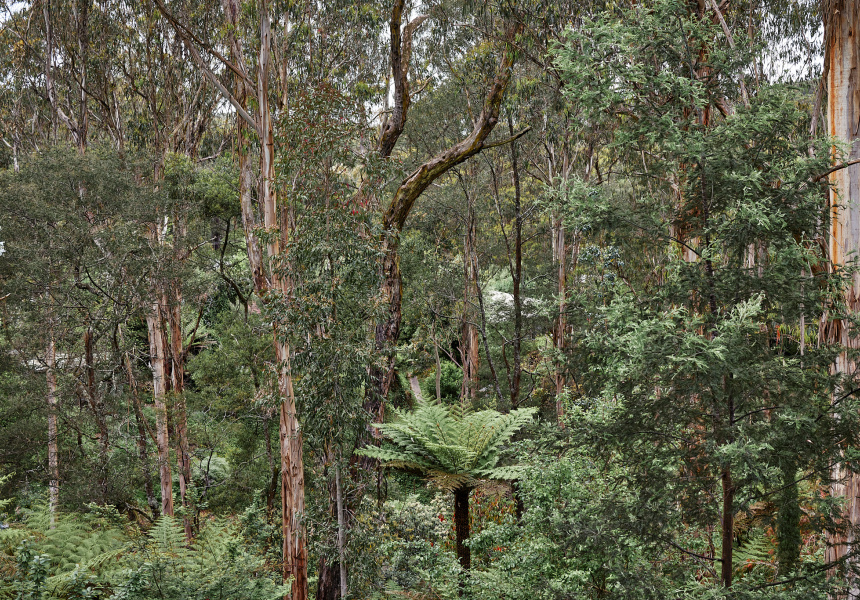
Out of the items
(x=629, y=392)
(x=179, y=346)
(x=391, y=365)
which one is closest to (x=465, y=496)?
(x=391, y=365)

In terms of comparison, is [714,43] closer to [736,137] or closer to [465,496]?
[736,137]

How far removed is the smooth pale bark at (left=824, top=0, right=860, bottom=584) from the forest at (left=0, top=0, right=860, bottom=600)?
2 centimetres

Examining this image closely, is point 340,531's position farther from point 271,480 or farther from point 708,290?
point 271,480

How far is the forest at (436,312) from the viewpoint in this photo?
3.10m

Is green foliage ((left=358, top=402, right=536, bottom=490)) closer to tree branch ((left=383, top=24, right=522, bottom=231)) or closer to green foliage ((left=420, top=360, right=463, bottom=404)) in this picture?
tree branch ((left=383, top=24, right=522, bottom=231))

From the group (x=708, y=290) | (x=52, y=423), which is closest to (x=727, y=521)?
(x=708, y=290)

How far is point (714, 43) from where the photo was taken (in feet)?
10.9

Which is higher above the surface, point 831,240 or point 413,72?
point 413,72

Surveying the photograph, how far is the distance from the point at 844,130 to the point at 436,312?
1222cm

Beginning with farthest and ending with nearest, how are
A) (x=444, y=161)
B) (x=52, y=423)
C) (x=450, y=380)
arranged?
1. (x=450, y=380)
2. (x=52, y=423)
3. (x=444, y=161)

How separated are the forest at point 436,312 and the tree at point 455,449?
0.05 m

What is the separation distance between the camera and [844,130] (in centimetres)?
432

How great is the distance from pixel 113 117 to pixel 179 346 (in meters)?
5.76

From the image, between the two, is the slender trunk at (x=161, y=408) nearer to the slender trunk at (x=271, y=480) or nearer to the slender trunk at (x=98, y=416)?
the slender trunk at (x=98, y=416)
